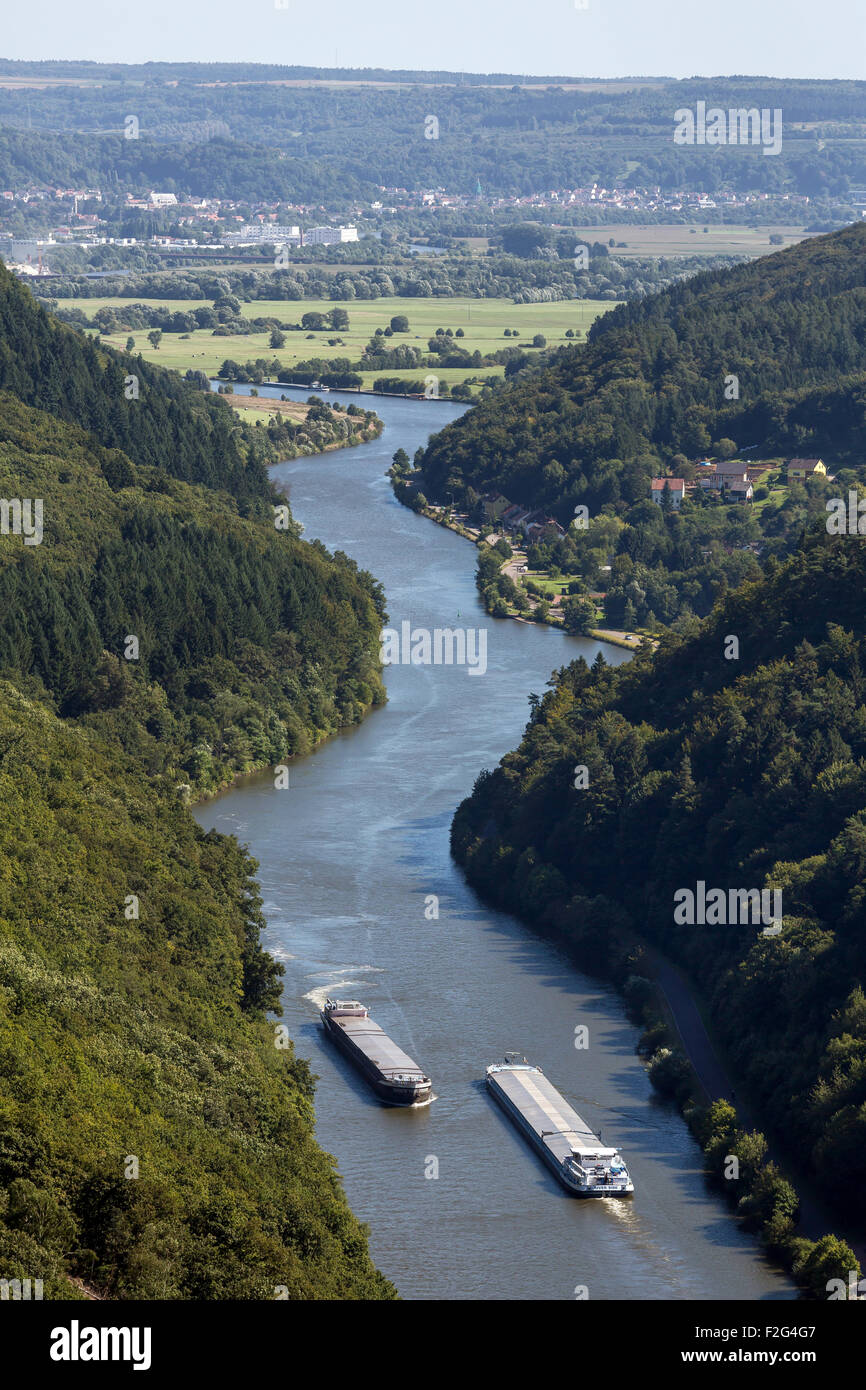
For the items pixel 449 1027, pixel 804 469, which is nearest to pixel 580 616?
pixel 804 469

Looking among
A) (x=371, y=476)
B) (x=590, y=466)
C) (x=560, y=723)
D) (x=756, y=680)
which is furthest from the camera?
(x=371, y=476)

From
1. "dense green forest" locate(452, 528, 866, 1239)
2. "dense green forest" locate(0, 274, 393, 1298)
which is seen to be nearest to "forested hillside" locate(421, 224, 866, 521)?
"dense green forest" locate(0, 274, 393, 1298)

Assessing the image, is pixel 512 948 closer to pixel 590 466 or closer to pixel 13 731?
pixel 13 731

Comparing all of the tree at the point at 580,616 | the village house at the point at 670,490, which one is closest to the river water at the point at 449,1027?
the tree at the point at 580,616

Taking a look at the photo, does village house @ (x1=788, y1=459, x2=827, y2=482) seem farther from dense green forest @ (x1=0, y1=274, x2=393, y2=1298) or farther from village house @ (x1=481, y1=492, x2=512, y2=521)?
dense green forest @ (x1=0, y1=274, x2=393, y2=1298)

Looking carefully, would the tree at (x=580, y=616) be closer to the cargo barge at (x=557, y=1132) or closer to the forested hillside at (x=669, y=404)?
the forested hillside at (x=669, y=404)

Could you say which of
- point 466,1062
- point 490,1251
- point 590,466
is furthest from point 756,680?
point 590,466

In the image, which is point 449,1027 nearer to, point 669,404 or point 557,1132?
point 557,1132
